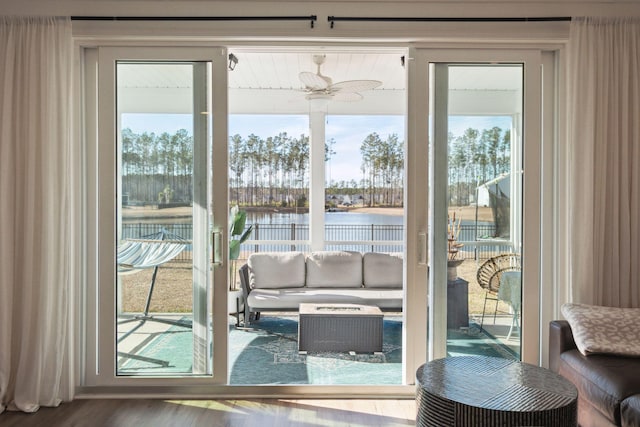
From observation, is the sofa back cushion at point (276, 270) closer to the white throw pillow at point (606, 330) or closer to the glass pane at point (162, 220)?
the glass pane at point (162, 220)

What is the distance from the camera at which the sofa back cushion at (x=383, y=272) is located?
18.1 ft

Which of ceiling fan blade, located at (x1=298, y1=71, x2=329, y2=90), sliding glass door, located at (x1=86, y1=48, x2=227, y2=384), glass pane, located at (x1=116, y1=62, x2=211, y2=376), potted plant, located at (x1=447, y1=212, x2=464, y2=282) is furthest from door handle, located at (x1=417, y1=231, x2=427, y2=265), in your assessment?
ceiling fan blade, located at (x1=298, y1=71, x2=329, y2=90)

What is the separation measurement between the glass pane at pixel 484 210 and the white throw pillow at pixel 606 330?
518mm

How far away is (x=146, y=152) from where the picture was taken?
3.27 m

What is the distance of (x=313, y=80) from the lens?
4.63 metres

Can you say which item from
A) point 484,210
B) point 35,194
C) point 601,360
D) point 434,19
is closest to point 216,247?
point 35,194

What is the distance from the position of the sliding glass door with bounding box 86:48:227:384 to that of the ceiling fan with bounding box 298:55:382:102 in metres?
1.52

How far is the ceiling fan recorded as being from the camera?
4.59 meters

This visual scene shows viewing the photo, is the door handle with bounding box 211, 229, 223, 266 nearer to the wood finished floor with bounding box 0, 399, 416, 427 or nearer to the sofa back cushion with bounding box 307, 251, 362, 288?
the wood finished floor with bounding box 0, 399, 416, 427

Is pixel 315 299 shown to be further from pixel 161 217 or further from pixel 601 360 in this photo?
pixel 601 360

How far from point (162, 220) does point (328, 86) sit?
2.43 metres

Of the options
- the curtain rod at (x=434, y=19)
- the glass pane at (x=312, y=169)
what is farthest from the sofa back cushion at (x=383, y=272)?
the curtain rod at (x=434, y=19)

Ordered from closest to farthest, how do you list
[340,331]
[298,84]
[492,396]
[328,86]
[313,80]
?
[492,396] < [340,331] < [313,80] < [328,86] < [298,84]

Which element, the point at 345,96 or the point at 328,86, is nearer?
the point at 328,86
